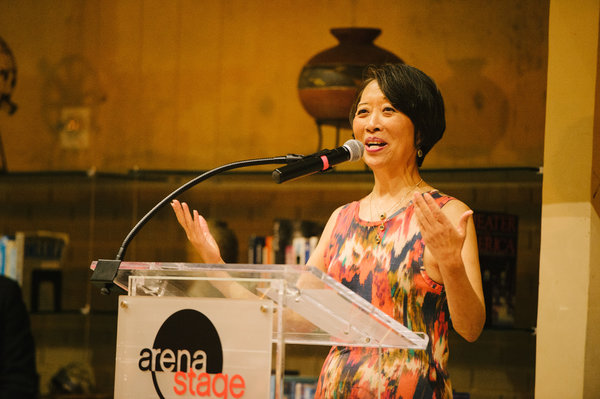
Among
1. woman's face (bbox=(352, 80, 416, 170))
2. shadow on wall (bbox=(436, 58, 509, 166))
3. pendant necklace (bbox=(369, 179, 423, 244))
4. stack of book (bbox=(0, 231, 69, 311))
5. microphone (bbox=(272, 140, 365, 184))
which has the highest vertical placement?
shadow on wall (bbox=(436, 58, 509, 166))

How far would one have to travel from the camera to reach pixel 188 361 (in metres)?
1.54

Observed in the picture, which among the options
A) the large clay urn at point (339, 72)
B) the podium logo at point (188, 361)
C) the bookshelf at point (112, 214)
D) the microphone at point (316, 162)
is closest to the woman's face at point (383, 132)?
the microphone at point (316, 162)

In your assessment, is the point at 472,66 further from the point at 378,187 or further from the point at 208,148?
the point at 378,187

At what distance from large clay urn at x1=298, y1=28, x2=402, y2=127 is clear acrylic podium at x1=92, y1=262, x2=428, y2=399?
220 cm

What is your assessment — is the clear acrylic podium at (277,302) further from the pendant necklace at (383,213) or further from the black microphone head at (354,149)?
the pendant necklace at (383,213)

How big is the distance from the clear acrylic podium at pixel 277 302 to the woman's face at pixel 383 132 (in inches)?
25.7

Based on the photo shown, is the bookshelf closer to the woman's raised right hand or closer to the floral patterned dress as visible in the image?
the floral patterned dress

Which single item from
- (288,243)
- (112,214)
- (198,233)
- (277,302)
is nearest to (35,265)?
(112,214)

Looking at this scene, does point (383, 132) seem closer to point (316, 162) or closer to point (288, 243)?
point (316, 162)

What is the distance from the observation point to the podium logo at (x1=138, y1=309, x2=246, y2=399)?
1521mm

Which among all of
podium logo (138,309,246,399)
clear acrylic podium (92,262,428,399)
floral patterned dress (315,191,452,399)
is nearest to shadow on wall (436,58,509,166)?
floral patterned dress (315,191,452,399)

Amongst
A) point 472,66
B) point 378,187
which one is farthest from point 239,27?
point 378,187

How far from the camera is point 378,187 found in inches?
88.4

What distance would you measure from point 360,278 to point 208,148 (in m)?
2.52
